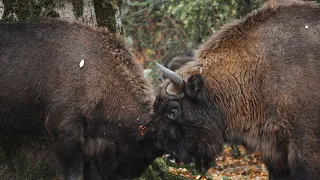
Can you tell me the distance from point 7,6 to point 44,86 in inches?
56.5

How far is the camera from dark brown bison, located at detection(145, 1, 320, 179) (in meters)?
6.91

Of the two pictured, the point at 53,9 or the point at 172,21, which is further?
the point at 172,21

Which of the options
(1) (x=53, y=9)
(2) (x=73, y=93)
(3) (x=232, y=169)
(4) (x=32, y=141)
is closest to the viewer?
(2) (x=73, y=93)

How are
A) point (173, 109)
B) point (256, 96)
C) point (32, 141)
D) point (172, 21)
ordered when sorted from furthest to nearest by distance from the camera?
1. point (172, 21)
2. point (32, 141)
3. point (173, 109)
4. point (256, 96)

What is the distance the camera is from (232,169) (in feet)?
38.8

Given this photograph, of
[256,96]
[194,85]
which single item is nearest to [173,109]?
[194,85]

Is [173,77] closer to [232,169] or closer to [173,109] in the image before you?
[173,109]

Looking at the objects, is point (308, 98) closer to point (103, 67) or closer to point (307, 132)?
point (307, 132)

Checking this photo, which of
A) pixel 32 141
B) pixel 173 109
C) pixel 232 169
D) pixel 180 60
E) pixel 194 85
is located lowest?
pixel 232 169

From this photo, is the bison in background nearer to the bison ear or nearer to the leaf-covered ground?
the leaf-covered ground

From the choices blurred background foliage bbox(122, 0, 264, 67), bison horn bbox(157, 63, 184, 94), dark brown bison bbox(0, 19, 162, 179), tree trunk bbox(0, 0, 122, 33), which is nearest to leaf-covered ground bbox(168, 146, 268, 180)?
dark brown bison bbox(0, 19, 162, 179)

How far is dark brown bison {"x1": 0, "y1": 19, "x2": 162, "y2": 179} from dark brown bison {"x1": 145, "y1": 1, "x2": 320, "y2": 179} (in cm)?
56

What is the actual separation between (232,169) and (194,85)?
16.1 ft

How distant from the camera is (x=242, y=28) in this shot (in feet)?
24.5
